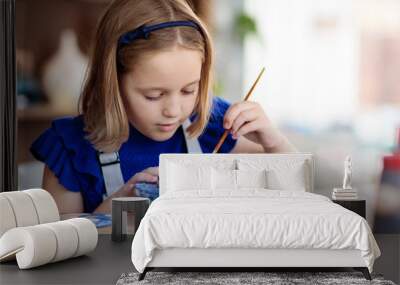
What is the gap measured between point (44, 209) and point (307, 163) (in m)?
2.50

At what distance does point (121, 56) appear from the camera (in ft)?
23.2

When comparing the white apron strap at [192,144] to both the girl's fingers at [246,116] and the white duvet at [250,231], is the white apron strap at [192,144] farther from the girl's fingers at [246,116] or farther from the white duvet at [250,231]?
the white duvet at [250,231]

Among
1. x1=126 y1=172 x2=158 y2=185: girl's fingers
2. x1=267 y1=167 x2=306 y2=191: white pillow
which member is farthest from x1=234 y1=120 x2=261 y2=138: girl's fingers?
x1=126 y1=172 x2=158 y2=185: girl's fingers

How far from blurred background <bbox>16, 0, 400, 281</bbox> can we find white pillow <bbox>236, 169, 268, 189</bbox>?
945mm

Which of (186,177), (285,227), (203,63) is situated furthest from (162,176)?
(285,227)

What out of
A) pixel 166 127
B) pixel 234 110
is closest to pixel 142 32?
pixel 166 127

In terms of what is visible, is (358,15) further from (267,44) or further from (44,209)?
(44,209)

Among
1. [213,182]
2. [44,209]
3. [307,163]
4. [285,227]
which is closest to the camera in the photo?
[285,227]

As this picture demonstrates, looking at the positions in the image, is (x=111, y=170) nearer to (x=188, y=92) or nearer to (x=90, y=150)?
(x=90, y=150)

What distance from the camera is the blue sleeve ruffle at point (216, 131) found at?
23.8 feet

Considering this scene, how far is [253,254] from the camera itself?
16.8 ft

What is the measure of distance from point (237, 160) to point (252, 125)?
0.54 metres

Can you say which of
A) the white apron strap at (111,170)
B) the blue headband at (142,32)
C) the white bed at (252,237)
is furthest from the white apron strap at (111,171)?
the white bed at (252,237)

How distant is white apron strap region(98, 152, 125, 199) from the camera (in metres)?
7.18
